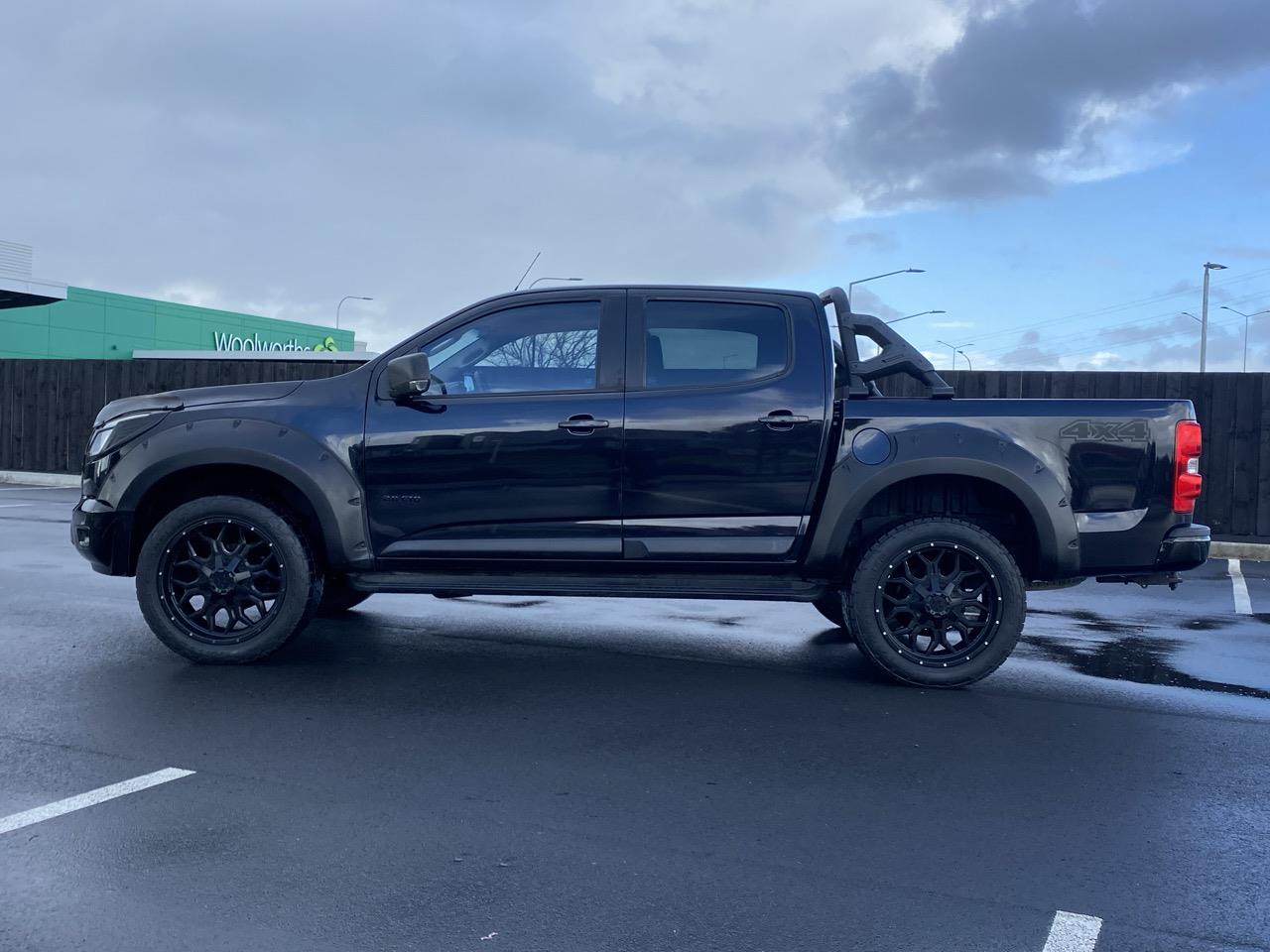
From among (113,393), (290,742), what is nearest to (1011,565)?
(290,742)

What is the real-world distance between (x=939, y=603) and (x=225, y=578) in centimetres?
365

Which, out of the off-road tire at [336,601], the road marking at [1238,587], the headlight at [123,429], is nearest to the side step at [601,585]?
the headlight at [123,429]

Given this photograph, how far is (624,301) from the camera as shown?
6.19 metres

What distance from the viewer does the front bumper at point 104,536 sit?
6090 millimetres

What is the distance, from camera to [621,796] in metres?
4.17

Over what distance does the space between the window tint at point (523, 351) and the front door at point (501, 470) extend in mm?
Answer: 34

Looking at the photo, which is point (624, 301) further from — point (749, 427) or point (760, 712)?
point (760, 712)

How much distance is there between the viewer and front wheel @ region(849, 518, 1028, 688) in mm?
5844

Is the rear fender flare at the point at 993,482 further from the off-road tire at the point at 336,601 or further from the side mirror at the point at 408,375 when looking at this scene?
the off-road tire at the point at 336,601

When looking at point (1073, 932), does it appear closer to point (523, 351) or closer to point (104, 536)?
point (523, 351)

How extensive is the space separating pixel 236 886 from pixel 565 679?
2.79m

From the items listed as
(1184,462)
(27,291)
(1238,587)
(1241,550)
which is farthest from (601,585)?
(27,291)

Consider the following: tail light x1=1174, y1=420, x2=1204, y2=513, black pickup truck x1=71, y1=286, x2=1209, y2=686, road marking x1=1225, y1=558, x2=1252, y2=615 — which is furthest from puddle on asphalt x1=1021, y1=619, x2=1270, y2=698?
tail light x1=1174, y1=420, x2=1204, y2=513

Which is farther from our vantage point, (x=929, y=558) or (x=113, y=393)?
(x=113, y=393)
